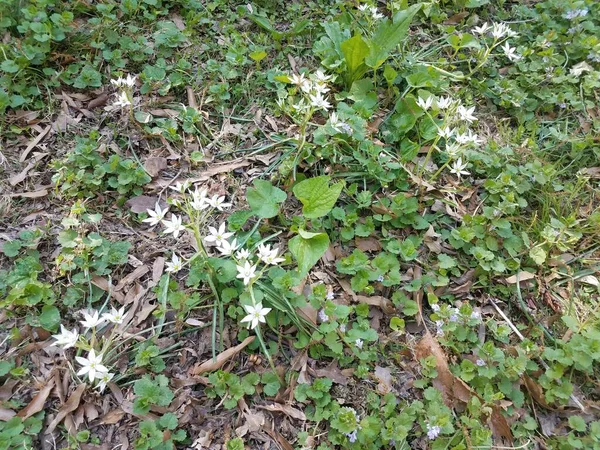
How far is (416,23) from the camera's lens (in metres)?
3.40

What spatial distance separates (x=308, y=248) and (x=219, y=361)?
63cm

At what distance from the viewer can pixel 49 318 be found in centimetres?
204

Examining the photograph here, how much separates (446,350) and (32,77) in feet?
8.87

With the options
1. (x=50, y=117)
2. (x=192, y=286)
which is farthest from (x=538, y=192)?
(x=50, y=117)

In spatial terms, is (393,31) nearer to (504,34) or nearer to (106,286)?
(504,34)

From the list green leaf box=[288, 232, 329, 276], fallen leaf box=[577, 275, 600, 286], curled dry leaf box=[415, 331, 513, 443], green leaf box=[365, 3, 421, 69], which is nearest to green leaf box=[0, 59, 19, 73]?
green leaf box=[288, 232, 329, 276]

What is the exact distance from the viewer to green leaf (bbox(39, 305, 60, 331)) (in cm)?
203

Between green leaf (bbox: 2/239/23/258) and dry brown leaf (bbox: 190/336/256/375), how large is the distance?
39.2 inches

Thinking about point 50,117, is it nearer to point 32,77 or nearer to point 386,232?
point 32,77

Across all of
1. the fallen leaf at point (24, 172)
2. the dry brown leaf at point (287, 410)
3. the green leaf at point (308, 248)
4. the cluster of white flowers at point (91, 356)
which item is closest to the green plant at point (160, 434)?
the cluster of white flowers at point (91, 356)

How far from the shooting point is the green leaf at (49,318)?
6.66ft

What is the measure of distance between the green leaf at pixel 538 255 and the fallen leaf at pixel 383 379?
940 mm

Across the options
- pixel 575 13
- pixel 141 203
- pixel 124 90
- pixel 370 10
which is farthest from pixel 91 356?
pixel 575 13

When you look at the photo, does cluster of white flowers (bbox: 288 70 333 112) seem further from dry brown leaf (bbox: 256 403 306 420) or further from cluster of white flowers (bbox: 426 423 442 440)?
cluster of white flowers (bbox: 426 423 442 440)
